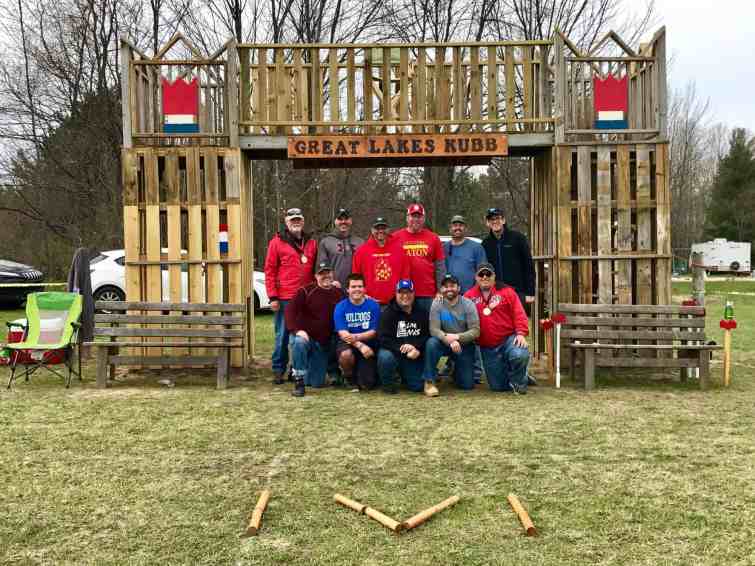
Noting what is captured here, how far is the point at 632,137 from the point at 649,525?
5.98 meters

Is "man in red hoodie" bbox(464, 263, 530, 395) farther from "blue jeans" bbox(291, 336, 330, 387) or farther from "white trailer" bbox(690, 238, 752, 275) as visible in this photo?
"white trailer" bbox(690, 238, 752, 275)

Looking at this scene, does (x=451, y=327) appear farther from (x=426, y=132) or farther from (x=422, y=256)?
(x=426, y=132)

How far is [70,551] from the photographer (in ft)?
10.1

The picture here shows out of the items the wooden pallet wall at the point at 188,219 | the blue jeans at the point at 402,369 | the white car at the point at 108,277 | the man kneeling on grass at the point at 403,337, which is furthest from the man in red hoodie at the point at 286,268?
the white car at the point at 108,277

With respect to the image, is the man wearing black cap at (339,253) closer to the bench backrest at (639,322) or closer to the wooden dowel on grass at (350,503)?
the bench backrest at (639,322)

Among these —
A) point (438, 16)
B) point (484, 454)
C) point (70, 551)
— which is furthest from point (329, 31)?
point (70, 551)

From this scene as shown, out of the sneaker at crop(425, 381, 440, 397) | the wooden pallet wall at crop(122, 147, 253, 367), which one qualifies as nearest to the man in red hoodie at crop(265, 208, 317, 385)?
the wooden pallet wall at crop(122, 147, 253, 367)

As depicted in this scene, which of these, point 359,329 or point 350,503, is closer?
point 350,503

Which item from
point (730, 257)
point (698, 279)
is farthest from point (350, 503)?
point (730, 257)

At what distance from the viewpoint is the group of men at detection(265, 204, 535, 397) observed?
6699mm

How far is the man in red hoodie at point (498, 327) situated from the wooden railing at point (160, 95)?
3.47 meters

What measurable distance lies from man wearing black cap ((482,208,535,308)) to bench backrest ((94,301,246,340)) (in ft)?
9.84

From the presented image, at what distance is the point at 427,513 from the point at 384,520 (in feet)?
0.77

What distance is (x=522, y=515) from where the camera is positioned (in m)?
3.36
